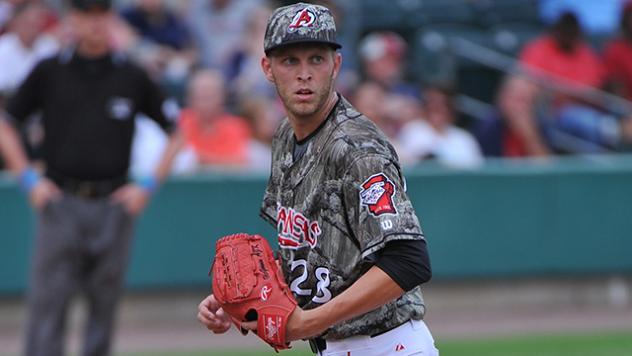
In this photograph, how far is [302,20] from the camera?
13.5ft

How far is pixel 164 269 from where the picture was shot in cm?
1038

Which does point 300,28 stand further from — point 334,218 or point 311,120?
point 334,218

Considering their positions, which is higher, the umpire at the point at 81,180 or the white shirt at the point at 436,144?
the white shirt at the point at 436,144

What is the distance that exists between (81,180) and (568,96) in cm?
624

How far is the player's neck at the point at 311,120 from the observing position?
14.0ft

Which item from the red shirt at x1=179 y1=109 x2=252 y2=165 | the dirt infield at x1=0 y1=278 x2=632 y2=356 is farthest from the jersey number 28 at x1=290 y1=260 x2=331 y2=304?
the red shirt at x1=179 y1=109 x2=252 y2=165

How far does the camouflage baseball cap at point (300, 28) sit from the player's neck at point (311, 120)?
0.72 feet

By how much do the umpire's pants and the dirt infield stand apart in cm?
173

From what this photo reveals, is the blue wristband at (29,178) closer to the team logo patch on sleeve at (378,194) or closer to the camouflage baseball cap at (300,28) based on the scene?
the camouflage baseball cap at (300,28)

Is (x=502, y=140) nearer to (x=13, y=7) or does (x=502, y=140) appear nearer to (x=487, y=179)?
(x=487, y=179)

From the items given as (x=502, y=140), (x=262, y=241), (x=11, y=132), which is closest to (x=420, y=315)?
(x=262, y=241)

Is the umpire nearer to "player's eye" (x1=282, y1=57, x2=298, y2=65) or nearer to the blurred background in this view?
the blurred background

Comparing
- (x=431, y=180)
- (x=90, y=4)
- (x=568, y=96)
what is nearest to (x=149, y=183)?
(x=90, y=4)

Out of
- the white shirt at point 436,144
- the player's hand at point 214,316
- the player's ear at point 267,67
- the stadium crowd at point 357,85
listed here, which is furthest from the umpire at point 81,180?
the white shirt at point 436,144
